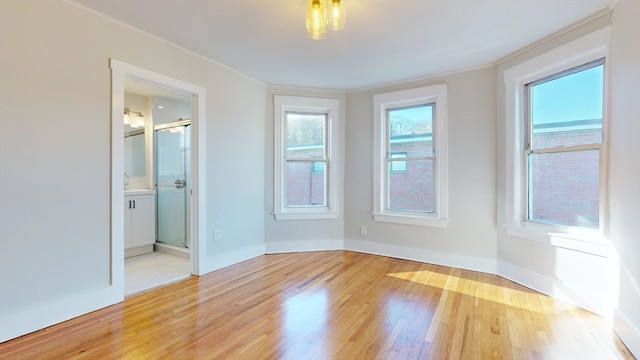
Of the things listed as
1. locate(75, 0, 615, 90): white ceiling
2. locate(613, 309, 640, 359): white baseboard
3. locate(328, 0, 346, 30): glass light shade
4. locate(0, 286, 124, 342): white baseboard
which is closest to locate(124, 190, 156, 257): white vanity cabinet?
locate(0, 286, 124, 342): white baseboard

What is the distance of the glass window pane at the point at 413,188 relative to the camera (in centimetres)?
377

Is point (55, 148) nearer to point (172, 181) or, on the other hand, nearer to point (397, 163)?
point (172, 181)

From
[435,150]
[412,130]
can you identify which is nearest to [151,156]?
[412,130]

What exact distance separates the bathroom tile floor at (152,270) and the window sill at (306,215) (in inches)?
51.4

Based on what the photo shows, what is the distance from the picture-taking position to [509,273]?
310 centimetres

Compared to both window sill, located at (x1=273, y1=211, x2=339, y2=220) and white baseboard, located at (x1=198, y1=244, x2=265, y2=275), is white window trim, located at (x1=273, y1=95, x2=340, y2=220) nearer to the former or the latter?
window sill, located at (x1=273, y1=211, x2=339, y2=220)

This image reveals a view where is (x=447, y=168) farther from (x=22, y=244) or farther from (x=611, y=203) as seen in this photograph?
(x=22, y=244)

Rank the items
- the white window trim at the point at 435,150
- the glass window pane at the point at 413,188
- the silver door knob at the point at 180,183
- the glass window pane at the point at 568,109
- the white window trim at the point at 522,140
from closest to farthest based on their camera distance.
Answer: the white window trim at the point at 522,140 < the glass window pane at the point at 568,109 < the white window trim at the point at 435,150 < the glass window pane at the point at 413,188 < the silver door knob at the point at 180,183

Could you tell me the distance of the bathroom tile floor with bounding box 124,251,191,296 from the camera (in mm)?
2883

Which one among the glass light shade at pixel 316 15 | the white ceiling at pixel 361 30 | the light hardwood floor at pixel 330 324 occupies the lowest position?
the light hardwood floor at pixel 330 324

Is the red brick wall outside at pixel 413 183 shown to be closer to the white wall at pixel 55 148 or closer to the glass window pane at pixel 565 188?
the glass window pane at pixel 565 188

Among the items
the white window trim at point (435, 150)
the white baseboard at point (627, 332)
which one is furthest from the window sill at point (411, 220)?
the white baseboard at point (627, 332)

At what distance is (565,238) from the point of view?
2.54 meters

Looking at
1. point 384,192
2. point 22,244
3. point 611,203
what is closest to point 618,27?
point 611,203
